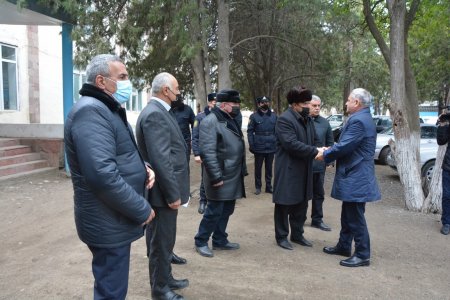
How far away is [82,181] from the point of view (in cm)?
251

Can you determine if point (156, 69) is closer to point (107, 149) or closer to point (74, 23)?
point (74, 23)

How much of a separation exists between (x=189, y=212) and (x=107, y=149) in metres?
4.49

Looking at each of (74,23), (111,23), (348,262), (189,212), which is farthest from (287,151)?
(74,23)

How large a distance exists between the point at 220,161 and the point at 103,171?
94.8 inches

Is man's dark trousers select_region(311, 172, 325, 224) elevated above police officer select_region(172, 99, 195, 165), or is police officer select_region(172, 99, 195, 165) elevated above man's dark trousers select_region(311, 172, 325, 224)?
police officer select_region(172, 99, 195, 165)

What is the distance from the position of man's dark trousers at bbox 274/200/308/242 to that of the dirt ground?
198mm

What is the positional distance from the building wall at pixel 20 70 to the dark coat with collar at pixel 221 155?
11.9 meters

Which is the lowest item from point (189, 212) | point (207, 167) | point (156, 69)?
point (189, 212)

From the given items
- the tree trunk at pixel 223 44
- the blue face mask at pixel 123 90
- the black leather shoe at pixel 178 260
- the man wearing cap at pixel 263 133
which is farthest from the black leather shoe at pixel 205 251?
the tree trunk at pixel 223 44

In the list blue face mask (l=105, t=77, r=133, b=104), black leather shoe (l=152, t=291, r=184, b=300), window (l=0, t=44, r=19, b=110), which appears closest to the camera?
blue face mask (l=105, t=77, r=133, b=104)

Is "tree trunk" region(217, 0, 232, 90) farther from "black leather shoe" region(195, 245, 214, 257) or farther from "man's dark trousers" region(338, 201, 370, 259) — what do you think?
"man's dark trousers" region(338, 201, 370, 259)

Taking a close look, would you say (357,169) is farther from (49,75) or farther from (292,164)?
(49,75)

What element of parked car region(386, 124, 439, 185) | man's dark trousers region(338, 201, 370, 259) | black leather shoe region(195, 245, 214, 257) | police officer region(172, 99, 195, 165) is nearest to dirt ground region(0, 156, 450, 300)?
black leather shoe region(195, 245, 214, 257)

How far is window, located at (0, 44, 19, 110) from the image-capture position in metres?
14.0
